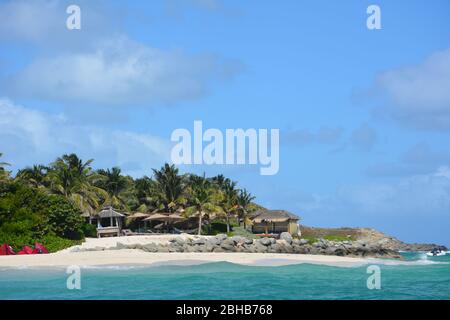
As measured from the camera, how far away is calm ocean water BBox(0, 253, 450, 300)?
1994 cm

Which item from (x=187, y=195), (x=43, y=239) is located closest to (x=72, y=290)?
(x=43, y=239)

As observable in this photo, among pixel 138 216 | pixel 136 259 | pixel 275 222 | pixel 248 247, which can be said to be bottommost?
pixel 248 247

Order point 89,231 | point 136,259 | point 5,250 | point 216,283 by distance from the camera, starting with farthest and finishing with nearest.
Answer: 1. point 89,231
2. point 5,250
3. point 136,259
4. point 216,283

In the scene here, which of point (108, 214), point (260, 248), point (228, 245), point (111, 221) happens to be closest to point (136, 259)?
point (228, 245)

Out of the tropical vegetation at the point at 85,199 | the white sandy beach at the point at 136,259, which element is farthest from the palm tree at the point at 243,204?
the white sandy beach at the point at 136,259

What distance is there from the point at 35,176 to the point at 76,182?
14.8ft

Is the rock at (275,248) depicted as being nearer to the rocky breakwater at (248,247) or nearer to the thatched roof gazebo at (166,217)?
the rocky breakwater at (248,247)

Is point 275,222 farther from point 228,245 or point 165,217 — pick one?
point 228,245

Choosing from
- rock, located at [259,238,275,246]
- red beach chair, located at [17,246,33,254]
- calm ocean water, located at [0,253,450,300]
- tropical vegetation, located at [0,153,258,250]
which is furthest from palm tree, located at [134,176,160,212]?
calm ocean water, located at [0,253,450,300]

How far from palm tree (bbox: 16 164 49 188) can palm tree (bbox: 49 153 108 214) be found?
83 centimetres

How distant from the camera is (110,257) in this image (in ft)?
103

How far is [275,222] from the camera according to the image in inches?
2490
